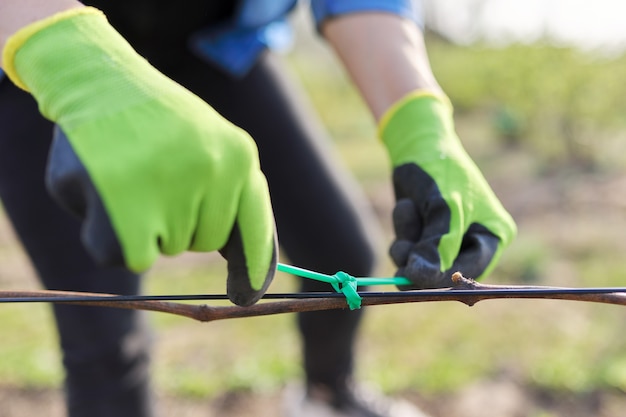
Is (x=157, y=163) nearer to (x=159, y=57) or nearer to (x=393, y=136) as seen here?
(x=393, y=136)

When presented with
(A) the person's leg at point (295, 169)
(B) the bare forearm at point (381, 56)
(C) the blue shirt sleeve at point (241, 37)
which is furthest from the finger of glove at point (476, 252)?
(C) the blue shirt sleeve at point (241, 37)

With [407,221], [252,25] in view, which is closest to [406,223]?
[407,221]

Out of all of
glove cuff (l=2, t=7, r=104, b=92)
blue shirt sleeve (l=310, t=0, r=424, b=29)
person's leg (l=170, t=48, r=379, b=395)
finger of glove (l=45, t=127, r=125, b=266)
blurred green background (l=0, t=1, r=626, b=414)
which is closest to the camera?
finger of glove (l=45, t=127, r=125, b=266)

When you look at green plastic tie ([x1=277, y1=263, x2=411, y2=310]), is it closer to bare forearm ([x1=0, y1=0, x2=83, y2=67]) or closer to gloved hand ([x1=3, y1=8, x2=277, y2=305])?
gloved hand ([x1=3, y1=8, x2=277, y2=305])

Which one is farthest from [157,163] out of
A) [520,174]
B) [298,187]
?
[520,174]

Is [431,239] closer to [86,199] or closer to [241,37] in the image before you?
[86,199]

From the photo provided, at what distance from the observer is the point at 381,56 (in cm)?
120

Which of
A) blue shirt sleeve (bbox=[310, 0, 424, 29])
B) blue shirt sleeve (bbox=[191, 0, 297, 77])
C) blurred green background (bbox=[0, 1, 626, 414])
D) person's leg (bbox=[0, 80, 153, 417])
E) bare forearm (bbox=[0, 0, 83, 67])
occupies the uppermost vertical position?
blue shirt sleeve (bbox=[310, 0, 424, 29])

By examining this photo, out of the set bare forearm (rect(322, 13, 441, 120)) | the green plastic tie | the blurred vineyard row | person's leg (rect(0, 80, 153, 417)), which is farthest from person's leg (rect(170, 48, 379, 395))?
the blurred vineyard row

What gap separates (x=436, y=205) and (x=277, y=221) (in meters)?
0.51

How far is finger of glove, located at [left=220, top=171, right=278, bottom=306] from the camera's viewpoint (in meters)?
0.71

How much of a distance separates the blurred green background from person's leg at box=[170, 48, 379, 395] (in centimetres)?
39

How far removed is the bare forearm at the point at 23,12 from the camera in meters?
0.73

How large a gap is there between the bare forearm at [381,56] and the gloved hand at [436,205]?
0.05 meters
